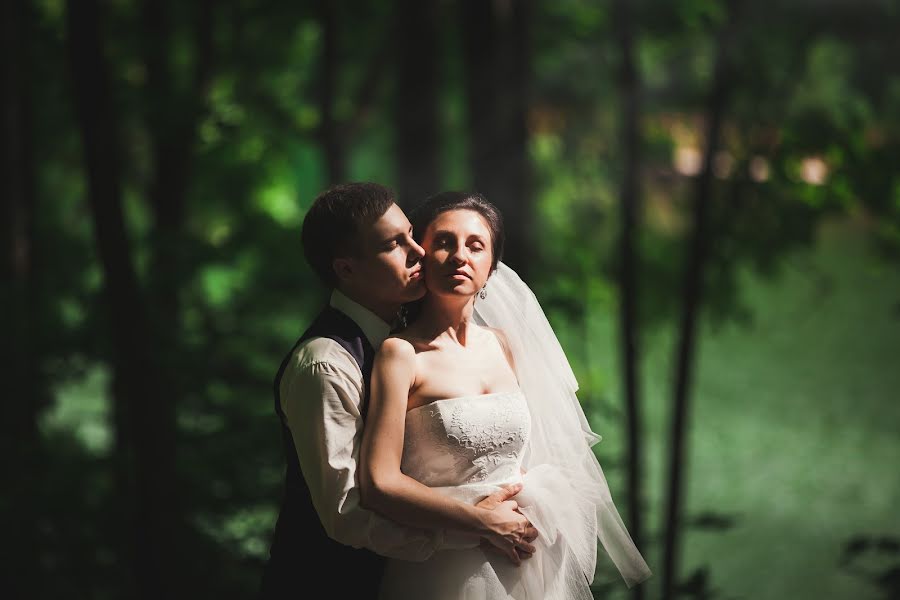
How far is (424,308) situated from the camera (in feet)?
5.37

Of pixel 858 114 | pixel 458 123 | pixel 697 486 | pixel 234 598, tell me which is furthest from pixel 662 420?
pixel 234 598

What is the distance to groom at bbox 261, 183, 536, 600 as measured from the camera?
1.49 meters

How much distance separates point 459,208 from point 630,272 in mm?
2187

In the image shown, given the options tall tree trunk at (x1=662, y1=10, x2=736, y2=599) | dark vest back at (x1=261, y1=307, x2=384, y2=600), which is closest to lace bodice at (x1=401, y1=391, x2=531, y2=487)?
dark vest back at (x1=261, y1=307, x2=384, y2=600)

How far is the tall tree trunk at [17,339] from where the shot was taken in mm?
3828

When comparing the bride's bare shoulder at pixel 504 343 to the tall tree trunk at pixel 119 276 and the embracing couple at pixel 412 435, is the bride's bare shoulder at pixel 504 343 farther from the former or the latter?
the tall tree trunk at pixel 119 276

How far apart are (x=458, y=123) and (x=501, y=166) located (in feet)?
16.7

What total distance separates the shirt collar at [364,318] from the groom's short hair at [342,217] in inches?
2.5

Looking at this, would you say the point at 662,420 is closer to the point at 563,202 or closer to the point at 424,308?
the point at 563,202

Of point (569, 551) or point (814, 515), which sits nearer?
point (569, 551)

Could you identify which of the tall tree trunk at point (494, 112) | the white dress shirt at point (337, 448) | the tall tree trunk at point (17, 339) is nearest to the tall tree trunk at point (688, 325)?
the tall tree trunk at point (494, 112)

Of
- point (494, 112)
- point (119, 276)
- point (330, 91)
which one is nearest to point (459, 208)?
point (119, 276)

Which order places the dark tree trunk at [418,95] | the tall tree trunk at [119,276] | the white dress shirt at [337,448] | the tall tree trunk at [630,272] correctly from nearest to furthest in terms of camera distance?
the white dress shirt at [337,448]
the tall tree trunk at [119,276]
the tall tree trunk at [630,272]
the dark tree trunk at [418,95]

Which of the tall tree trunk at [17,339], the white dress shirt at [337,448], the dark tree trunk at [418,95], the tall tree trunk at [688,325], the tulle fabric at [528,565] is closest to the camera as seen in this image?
the white dress shirt at [337,448]
